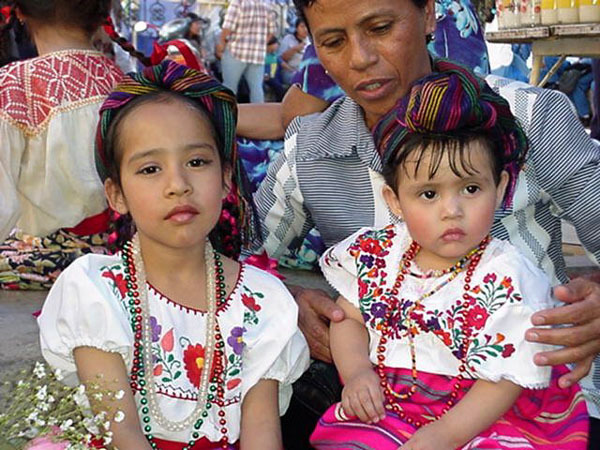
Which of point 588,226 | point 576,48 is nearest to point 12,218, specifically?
point 588,226

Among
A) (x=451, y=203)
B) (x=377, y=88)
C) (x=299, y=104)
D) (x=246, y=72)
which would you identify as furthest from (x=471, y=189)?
(x=246, y=72)

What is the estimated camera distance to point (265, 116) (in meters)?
3.52

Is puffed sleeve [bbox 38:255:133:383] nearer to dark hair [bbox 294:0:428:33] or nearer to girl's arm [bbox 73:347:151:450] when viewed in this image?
girl's arm [bbox 73:347:151:450]

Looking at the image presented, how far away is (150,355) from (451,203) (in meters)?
0.79

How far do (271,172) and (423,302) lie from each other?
866 mm

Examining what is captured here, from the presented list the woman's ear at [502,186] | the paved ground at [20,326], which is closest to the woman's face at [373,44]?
the woman's ear at [502,186]

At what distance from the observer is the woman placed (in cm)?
311

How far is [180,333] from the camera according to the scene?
2.06m

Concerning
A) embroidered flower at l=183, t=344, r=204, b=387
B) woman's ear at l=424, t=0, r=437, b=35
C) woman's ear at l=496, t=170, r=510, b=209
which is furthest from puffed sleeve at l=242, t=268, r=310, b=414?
woman's ear at l=424, t=0, r=437, b=35

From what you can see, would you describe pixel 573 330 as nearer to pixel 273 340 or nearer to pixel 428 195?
pixel 428 195

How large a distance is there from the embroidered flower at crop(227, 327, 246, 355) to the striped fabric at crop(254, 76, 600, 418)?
612 mm

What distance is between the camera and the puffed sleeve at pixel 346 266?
221 cm

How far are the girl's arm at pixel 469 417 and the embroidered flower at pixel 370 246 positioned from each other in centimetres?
44

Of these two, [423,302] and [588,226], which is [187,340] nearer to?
[423,302]
